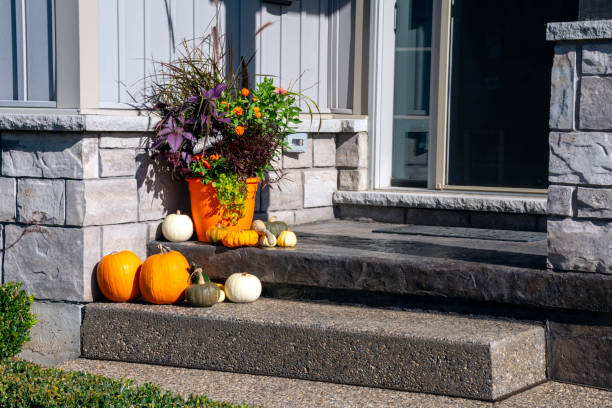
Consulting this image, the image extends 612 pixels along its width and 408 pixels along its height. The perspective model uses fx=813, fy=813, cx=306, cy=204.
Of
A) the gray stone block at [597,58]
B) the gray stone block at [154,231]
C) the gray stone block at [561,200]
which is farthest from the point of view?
the gray stone block at [154,231]

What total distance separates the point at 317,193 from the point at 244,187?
3.95 feet

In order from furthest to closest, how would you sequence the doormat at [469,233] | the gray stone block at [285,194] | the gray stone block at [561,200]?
the gray stone block at [285,194]
the doormat at [469,233]
the gray stone block at [561,200]

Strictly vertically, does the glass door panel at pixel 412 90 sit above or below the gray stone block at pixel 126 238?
above

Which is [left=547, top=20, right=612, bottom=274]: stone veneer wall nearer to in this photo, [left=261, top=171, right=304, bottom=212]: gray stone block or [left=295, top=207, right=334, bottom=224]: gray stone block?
[left=261, top=171, right=304, bottom=212]: gray stone block

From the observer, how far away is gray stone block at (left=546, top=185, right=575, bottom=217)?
3.89 meters

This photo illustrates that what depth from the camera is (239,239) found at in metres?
4.75

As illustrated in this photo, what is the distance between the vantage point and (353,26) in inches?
253

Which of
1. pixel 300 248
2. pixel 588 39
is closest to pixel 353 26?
pixel 300 248

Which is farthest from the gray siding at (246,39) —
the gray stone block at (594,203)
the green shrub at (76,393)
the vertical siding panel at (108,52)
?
the gray stone block at (594,203)

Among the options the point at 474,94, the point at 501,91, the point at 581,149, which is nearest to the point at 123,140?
the point at 581,149

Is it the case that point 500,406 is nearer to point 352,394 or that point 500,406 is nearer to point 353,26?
point 352,394

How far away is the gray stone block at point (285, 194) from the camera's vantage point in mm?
5801

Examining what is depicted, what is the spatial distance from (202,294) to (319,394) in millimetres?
980

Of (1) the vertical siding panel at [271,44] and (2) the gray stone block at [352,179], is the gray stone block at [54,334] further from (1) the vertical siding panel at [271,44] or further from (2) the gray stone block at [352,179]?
(2) the gray stone block at [352,179]
